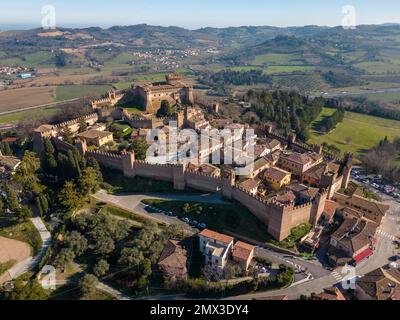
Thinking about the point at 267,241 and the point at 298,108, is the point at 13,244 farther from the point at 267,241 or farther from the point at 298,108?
the point at 298,108

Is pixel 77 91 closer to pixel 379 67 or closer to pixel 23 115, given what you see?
pixel 23 115

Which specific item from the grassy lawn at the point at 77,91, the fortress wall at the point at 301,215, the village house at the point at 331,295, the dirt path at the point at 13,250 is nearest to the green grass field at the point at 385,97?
the grassy lawn at the point at 77,91

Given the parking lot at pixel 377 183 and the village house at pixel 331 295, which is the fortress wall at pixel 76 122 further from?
the parking lot at pixel 377 183

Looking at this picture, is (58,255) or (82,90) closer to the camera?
(58,255)

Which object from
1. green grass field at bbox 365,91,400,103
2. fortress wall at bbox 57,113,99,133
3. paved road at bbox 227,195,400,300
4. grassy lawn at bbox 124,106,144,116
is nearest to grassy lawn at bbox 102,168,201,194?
fortress wall at bbox 57,113,99,133

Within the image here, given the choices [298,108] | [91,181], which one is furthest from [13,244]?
→ [298,108]

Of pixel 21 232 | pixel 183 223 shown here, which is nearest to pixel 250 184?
pixel 183 223
